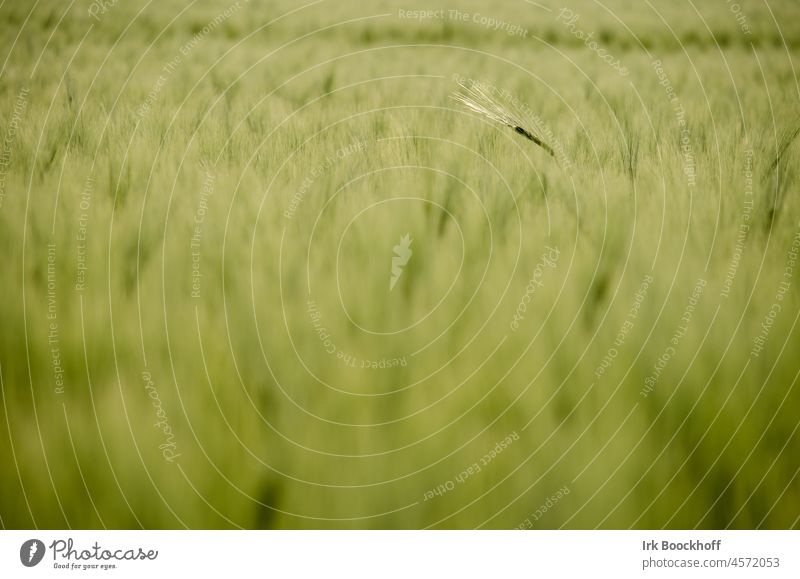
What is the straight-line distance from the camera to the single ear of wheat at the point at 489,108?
728 millimetres

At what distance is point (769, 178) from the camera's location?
734 millimetres

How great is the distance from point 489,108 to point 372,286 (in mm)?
327

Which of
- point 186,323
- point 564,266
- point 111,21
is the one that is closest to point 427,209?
point 564,266

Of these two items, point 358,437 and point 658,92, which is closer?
point 358,437

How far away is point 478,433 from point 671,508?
197 millimetres
